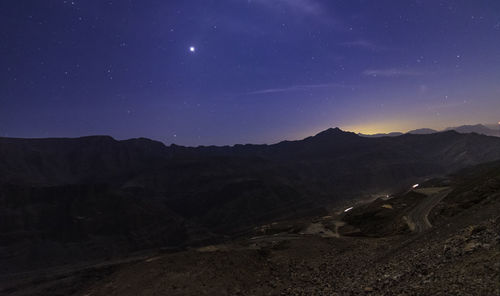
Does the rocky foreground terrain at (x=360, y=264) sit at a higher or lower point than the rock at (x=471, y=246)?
lower

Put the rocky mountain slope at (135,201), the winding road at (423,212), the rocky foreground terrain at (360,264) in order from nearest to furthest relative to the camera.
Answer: the rocky foreground terrain at (360,264)
the winding road at (423,212)
the rocky mountain slope at (135,201)

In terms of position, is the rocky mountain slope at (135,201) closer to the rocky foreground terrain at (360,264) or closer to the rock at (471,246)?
the rocky foreground terrain at (360,264)

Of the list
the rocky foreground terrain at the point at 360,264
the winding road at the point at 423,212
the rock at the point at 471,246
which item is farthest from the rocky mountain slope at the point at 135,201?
the rock at the point at 471,246

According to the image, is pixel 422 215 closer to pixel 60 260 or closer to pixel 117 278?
pixel 117 278

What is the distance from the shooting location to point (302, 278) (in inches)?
903

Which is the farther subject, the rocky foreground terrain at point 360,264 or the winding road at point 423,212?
the winding road at point 423,212

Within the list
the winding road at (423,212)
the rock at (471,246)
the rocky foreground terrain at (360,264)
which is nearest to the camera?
the rocky foreground terrain at (360,264)

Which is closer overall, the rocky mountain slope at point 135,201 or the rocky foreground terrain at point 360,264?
the rocky foreground terrain at point 360,264

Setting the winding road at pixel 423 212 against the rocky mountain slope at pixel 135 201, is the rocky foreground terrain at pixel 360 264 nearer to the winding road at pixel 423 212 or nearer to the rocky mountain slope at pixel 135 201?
the winding road at pixel 423 212

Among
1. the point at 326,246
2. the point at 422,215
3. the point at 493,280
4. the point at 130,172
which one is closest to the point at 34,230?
the point at 130,172

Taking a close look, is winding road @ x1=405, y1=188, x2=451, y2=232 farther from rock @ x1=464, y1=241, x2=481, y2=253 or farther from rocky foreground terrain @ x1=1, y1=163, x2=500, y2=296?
rock @ x1=464, y1=241, x2=481, y2=253

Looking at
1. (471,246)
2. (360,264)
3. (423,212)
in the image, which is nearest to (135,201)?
(423,212)

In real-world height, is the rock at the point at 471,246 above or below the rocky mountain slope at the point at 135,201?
above

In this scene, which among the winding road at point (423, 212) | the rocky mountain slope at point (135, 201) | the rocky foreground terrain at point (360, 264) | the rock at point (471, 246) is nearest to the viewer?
the rocky foreground terrain at point (360, 264)
